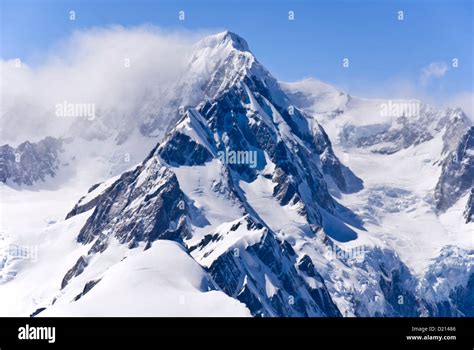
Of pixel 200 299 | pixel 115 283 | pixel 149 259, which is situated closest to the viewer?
pixel 200 299
